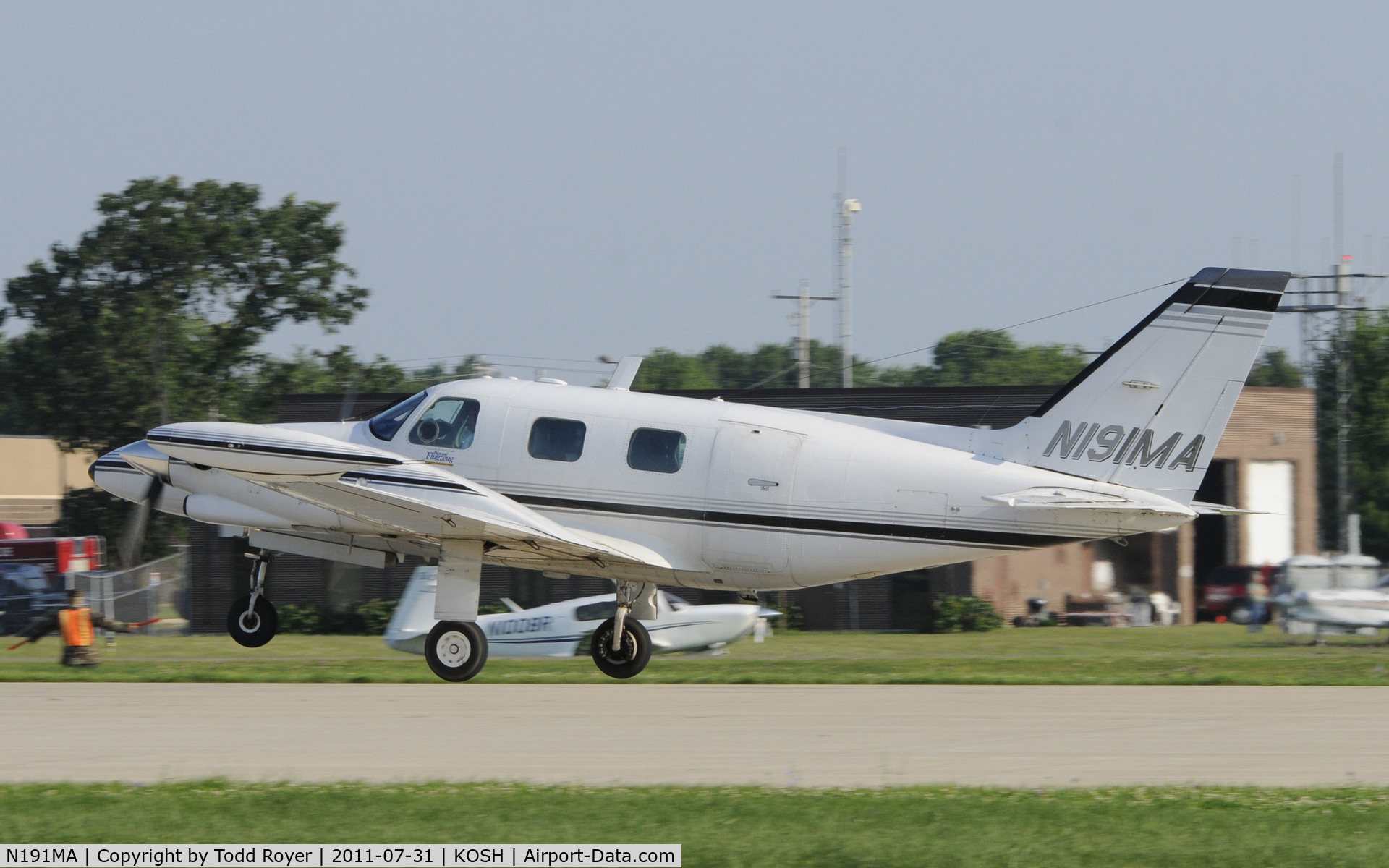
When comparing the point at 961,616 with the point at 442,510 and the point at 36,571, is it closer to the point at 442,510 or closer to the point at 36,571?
the point at 36,571

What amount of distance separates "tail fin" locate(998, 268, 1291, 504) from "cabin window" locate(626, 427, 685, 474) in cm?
444

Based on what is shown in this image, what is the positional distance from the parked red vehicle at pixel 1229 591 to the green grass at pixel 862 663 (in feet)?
26.7

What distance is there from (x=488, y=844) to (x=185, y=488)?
10467 mm

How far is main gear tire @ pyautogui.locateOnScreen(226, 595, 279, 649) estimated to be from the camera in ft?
65.0

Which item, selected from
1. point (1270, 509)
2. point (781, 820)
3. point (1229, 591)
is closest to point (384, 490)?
point (781, 820)

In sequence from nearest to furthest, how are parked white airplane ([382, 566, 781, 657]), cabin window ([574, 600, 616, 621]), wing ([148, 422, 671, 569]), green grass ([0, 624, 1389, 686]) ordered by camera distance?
1. wing ([148, 422, 671, 569])
2. green grass ([0, 624, 1389, 686])
3. parked white airplane ([382, 566, 781, 657])
4. cabin window ([574, 600, 616, 621])

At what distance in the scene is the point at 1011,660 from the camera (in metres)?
30.5

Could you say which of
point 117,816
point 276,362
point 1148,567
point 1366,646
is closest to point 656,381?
point 276,362

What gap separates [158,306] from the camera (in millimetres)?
49531

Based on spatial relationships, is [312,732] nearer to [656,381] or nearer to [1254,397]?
[1254,397]

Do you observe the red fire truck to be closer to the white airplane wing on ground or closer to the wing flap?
the wing flap

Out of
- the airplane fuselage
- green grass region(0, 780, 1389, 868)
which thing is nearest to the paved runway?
green grass region(0, 780, 1389, 868)
